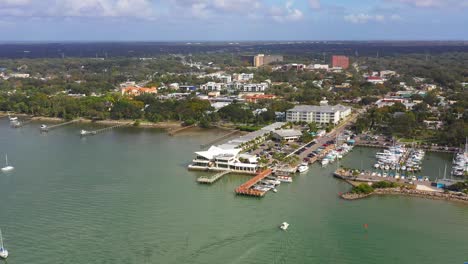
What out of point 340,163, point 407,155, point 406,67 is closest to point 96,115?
point 340,163

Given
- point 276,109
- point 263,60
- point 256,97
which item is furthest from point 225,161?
point 263,60

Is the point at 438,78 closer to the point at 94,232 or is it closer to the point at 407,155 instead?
the point at 407,155

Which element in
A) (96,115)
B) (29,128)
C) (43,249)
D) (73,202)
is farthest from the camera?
(96,115)

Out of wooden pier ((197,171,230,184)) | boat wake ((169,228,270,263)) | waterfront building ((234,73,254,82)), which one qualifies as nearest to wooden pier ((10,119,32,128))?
wooden pier ((197,171,230,184))

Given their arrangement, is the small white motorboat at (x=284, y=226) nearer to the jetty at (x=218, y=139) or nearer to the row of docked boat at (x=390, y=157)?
the row of docked boat at (x=390, y=157)

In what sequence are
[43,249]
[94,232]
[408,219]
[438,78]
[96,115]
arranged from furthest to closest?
[438,78]
[96,115]
[408,219]
[94,232]
[43,249]

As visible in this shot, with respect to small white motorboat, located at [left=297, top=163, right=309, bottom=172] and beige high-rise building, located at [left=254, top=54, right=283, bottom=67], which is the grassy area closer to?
small white motorboat, located at [left=297, top=163, right=309, bottom=172]
